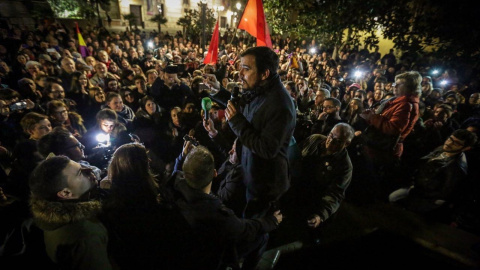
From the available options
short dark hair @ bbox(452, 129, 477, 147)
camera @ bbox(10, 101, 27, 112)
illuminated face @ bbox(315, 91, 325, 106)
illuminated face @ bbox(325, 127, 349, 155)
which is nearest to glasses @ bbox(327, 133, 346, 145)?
illuminated face @ bbox(325, 127, 349, 155)

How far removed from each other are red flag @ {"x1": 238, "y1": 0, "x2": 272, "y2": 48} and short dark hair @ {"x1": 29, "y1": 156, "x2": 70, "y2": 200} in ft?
14.3

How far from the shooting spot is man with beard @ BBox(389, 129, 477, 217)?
122 inches

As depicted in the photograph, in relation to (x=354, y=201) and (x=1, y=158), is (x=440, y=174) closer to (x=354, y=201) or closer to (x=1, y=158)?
(x=354, y=201)

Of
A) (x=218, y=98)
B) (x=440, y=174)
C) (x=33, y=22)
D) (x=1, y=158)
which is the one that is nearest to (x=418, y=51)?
(x=440, y=174)

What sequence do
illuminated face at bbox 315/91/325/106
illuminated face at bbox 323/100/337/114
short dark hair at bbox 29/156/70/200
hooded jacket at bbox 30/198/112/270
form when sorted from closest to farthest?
hooded jacket at bbox 30/198/112/270 < short dark hair at bbox 29/156/70/200 < illuminated face at bbox 323/100/337/114 < illuminated face at bbox 315/91/325/106

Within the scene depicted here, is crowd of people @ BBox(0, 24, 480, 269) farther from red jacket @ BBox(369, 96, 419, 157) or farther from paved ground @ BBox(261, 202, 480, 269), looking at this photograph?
paved ground @ BBox(261, 202, 480, 269)

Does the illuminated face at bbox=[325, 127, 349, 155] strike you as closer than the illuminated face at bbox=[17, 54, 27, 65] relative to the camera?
Yes

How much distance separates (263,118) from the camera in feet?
6.20

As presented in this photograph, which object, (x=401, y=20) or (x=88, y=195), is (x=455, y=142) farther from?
(x=401, y=20)

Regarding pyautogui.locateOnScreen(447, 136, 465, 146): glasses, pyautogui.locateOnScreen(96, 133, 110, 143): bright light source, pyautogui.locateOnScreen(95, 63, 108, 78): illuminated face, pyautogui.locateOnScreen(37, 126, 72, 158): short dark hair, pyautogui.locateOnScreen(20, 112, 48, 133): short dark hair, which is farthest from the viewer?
pyautogui.locateOnScreen(95, 63, 108, 78): illuminated face

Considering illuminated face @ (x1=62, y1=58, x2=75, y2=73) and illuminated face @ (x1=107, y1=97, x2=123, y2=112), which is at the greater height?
illuminated face @ (x1=62, y1=58, x2=75, y2=73)

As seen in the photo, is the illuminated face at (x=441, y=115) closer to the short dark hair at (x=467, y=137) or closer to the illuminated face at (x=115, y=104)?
the short dark hair at (x=467, y=137)

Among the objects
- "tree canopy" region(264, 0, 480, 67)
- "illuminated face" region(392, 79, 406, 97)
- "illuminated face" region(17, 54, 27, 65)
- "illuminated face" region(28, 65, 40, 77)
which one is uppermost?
"tree canopy" region(264, 0, 480, 67)

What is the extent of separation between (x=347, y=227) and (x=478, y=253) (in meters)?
1.41
